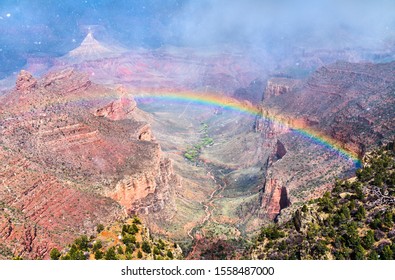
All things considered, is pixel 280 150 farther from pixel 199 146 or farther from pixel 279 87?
pixel 279 87

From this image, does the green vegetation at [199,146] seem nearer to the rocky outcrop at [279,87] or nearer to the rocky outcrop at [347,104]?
the rocky outcrop at [347,104]

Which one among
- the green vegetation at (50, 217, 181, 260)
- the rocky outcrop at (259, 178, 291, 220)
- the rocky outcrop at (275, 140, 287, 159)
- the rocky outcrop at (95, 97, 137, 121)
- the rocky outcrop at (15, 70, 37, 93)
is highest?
the rocky outcrop at (95, 97, 137, 121)

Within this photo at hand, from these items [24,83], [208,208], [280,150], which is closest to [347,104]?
[280,150]

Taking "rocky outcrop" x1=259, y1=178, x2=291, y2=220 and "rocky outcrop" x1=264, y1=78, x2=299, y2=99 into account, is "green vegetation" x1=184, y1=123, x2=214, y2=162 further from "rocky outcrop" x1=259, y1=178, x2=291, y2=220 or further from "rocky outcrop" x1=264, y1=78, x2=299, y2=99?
"rocky outcrop" x1=259, y1=178, x2=291, y2=220

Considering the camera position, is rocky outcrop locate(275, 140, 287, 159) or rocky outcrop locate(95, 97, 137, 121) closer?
rocky outcrop locate(275, 140, 287, 159)

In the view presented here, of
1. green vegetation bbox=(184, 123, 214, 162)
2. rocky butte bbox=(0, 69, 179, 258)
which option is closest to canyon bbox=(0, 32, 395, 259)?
rocky butte bbox=(0, 69, 179, 258)
